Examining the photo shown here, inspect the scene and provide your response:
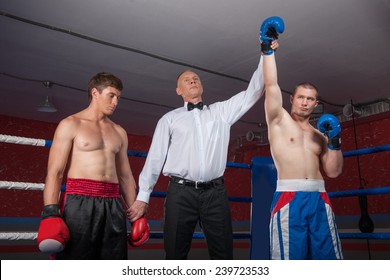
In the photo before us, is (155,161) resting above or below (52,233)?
above

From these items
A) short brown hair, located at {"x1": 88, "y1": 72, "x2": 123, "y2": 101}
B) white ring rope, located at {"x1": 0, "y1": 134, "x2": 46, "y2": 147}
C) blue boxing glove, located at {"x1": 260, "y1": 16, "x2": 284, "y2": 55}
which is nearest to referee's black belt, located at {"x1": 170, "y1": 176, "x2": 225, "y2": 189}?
short brown hair, located at {"x1": 88, "y1": 72, "x2": 123, "y2": 101}

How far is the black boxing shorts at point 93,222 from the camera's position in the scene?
5.75ft

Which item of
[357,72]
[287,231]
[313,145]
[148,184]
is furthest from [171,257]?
[357,72]

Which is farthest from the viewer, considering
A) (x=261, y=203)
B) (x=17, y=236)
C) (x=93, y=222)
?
(x=261, y=203)

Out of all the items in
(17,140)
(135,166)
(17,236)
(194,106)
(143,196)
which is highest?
(135,166)

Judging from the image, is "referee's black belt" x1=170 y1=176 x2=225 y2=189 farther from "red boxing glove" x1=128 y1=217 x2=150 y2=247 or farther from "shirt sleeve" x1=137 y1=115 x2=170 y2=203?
"red boxing glove" x1=128 y1=217 x2=150 y2=247

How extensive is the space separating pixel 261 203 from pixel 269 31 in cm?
145

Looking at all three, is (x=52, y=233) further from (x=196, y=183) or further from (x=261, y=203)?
(x=261, y=203)

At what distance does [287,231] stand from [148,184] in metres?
0.84

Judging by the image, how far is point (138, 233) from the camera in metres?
2.01

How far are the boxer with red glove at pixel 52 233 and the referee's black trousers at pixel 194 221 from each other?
0.56 m

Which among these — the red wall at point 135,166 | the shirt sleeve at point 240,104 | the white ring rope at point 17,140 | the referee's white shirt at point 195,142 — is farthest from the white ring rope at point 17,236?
the red wall at point 135,166

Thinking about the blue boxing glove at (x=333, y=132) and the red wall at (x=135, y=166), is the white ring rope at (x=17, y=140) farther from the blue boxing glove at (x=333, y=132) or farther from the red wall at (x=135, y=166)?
the red wall at (x=135, y=166)

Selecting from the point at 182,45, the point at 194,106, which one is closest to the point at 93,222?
the point at 194,106
